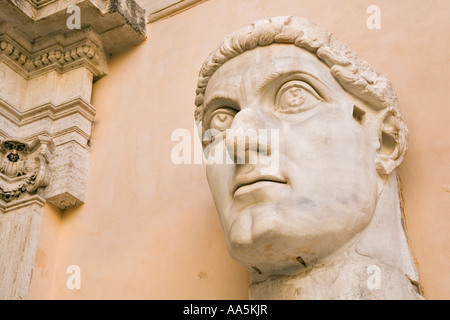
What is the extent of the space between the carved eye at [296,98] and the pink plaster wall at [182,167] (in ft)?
1.91

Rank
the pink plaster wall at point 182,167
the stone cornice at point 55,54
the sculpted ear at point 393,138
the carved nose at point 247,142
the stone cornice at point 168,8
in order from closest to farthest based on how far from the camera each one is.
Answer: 1. the carved nose at point 247,142
2. the sculpted ear at point 393,138
3. the pink plaster wall at point 182,167
4. the stone cornice at point 55,54
5. the stone cornice at point 168,8

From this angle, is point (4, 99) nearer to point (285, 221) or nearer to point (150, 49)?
point (150, 49)

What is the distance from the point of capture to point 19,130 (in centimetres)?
397

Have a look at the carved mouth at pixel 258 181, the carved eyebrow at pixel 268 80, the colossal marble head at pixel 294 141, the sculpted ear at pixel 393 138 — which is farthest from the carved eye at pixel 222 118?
the sculpted ear at pixel 393 138

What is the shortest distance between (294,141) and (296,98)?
19 cm

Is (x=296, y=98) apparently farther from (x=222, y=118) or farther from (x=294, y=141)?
(x=222, y=118)

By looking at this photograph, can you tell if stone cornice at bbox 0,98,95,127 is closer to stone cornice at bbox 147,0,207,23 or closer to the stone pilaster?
the stone pilaster

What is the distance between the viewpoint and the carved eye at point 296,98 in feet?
8.77

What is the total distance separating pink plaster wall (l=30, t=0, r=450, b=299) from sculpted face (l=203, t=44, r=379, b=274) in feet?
1.28

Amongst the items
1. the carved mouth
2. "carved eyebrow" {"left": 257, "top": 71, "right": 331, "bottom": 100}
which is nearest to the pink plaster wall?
"carved eyebrow" {"left": 257, "top": 71, "right": 331, "bottom": 100}

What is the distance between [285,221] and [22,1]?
237 cm

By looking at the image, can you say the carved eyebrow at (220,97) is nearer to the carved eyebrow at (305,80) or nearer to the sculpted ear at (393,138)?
the carved eyebrow at (305,80)

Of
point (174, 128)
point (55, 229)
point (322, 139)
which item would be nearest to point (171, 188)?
point (174, 128)

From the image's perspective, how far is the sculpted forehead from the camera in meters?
2.71
